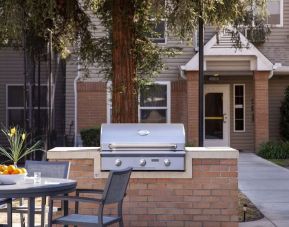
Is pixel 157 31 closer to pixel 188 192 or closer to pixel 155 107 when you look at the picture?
pixel 155 107

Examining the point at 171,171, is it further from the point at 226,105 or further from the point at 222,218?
the point at 226,105

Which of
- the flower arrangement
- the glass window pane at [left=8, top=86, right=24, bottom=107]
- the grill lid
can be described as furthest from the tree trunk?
the glass window pane at [left=8, top=86, right=24, bottom=107]

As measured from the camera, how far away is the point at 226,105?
68.6ft

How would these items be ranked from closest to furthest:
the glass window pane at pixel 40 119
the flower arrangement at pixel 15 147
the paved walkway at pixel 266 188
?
1. the paved walkway at pixel 266 188
2. the flower arrangement at pixel 15 147
3. the glass window pane at pixel 40 119

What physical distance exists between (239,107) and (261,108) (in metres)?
1.60

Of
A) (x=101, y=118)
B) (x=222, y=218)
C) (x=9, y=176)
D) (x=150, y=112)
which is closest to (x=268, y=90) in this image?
(x=150, y=112)

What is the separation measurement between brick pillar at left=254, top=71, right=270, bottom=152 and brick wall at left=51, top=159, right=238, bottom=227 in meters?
11.9

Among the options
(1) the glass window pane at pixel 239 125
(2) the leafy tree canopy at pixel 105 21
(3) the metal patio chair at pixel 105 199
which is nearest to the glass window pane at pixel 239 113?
(1) the glass window pane at pixel 239 125

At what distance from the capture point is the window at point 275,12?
67.4 feet

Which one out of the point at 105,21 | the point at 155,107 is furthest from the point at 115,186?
the point at 155,107

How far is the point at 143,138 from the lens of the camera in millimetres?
7703

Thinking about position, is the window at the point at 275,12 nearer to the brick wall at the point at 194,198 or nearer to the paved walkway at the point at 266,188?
the paved walkway at the point at 266,188

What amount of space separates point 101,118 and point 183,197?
12.7 meters

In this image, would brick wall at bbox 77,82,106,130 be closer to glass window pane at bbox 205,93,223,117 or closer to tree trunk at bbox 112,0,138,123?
glass window pane at bbox 205,93,223,117
